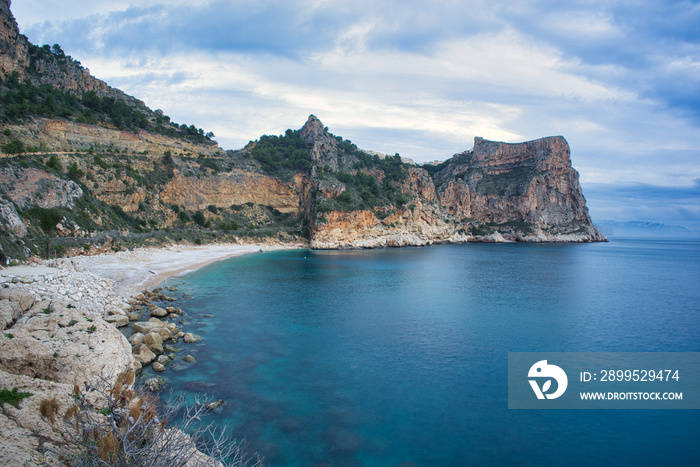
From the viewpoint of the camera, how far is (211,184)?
2579 inches

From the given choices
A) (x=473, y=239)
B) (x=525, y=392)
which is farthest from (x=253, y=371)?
(x=473, y=239)

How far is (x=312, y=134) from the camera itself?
292 ft

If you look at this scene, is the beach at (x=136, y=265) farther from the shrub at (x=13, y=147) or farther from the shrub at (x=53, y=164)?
the shrub at (x=13, y=147)

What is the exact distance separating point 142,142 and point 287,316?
173 ft

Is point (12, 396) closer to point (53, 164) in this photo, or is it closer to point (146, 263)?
point (146, 263)

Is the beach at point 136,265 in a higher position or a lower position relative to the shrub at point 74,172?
lower

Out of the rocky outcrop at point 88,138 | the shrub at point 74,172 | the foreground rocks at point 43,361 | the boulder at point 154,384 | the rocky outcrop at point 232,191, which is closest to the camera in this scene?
the foreground rocks at point 43,361

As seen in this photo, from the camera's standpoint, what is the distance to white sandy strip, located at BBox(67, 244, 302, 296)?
25.5 metres

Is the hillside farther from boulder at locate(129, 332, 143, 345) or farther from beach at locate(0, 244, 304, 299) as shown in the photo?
boulder at locate(129, 332, 143, 345)

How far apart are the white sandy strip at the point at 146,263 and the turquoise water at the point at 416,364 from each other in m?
2.88

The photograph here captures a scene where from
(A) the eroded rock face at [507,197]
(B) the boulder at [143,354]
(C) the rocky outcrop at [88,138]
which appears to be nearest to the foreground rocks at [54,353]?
(B) the boulder at [143,354]

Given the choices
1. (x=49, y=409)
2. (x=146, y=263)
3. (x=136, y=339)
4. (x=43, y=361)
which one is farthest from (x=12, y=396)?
(x=146, y=263)

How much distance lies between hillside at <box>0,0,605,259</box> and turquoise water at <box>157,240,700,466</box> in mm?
16572

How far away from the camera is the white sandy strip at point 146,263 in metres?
25.5
